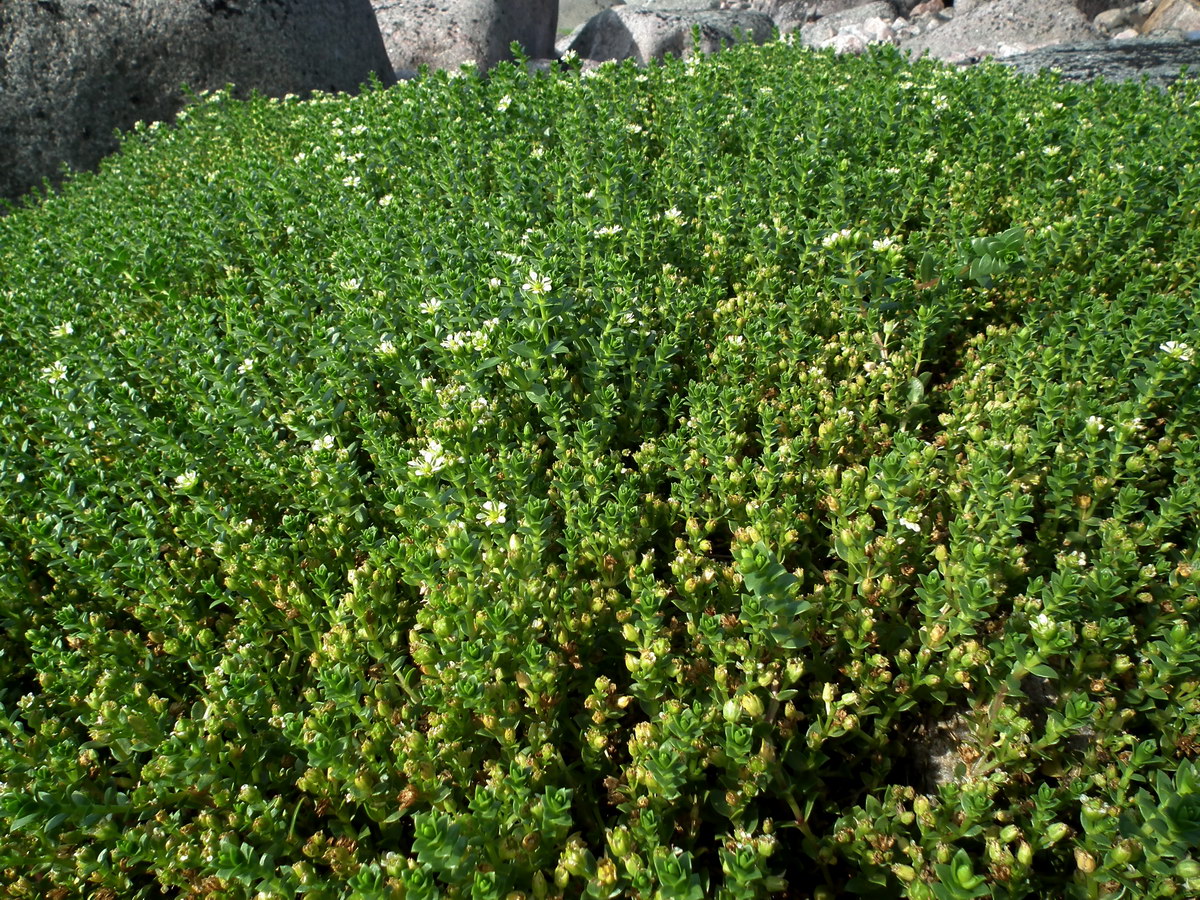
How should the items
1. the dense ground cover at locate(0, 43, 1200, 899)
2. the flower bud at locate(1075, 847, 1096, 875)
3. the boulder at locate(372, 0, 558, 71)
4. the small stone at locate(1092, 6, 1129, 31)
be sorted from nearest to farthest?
the flower bud at locate(1075, 847, 1096, 875), the dense ground cover at locate(0, 43, 1200, 899), the boulder at locate(372, 0, 558, 71), the small stone at locate(1092, 6, 1129, 31)

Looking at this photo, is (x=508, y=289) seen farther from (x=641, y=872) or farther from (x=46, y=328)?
(x=46, y=328)

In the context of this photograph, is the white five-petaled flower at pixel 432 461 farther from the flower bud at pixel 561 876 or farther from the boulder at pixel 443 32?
the boulder at pixel 443 32

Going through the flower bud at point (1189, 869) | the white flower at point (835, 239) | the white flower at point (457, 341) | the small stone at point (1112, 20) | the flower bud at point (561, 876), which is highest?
the white flower at point (835, 239)

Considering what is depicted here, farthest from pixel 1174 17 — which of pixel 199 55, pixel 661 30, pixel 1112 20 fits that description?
pixel 199 55

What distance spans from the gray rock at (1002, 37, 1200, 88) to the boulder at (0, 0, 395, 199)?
25.4ft

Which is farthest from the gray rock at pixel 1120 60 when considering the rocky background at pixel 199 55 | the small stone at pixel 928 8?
the small stone at pixel 928 8

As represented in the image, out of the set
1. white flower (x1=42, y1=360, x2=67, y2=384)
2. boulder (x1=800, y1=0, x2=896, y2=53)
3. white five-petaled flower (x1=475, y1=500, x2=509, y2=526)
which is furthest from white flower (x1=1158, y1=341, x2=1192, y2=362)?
boulder (x1=800, y1=0, x2=896, y2=53)

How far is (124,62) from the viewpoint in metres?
8.34

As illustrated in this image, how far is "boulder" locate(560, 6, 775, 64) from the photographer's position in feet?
43.2

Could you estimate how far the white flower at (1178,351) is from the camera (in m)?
2.66

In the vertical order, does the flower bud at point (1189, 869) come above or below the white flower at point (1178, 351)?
below

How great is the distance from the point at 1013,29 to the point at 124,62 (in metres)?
12.7

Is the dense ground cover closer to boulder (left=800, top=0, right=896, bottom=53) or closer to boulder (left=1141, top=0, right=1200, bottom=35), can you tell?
boulder (left=1141, top=0, right=1200, bottom=35)

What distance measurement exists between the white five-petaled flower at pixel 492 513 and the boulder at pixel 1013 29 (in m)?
12.1
